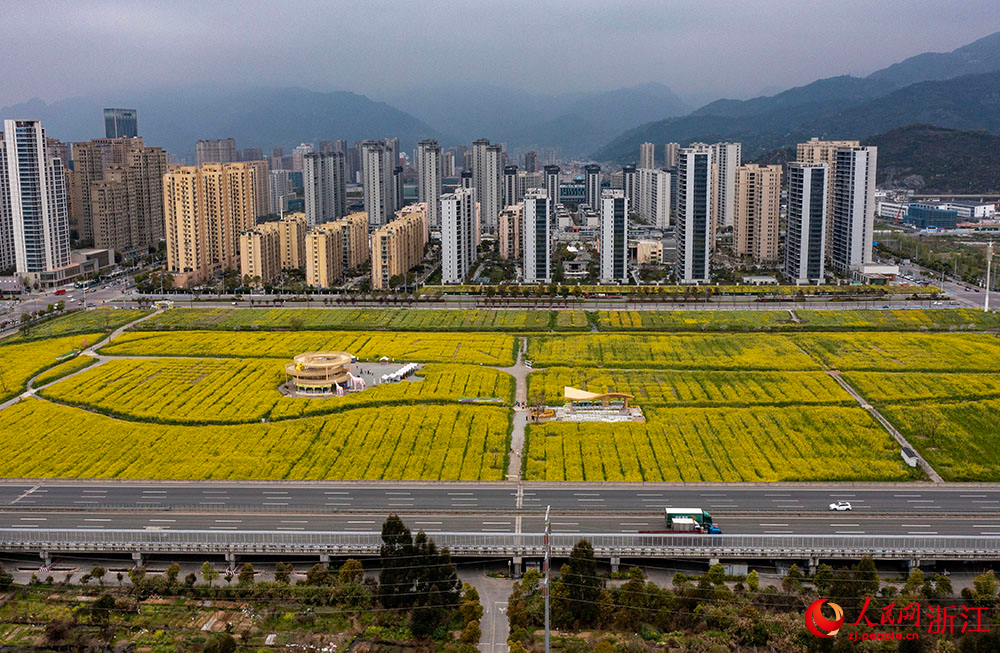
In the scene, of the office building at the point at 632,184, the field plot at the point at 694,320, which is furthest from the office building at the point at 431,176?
the field plot at the point at 694,320

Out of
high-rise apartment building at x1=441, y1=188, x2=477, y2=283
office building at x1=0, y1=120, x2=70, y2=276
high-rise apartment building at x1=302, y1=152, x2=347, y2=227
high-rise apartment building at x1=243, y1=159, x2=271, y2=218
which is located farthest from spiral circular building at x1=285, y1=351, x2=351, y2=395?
high-rise apartment building at x1=243, y1=159, x2=271, y2=218

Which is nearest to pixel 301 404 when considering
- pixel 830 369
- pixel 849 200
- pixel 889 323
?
pixel 830 369

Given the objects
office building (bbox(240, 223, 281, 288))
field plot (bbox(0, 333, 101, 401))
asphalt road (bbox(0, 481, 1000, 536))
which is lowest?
asphalt road (bbox(0, 481, 1000, 536))

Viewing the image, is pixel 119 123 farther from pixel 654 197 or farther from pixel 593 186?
pixel 654 197

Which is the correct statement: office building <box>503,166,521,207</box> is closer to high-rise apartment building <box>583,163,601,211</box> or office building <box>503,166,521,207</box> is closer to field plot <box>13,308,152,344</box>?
high-rise apartment building <box>583,163,601,211</box>

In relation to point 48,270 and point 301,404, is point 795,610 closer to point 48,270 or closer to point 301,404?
point 301,404

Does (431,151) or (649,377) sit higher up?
(431,151)
